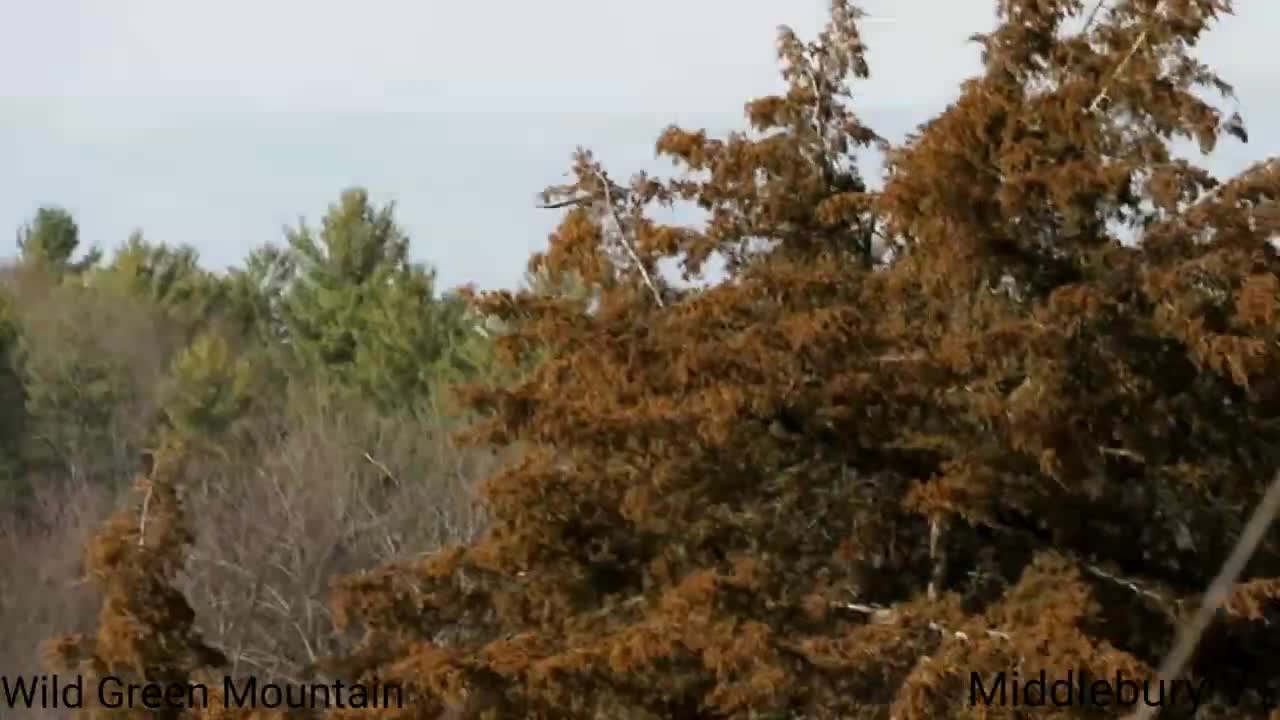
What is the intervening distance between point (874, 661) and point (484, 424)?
106 inches

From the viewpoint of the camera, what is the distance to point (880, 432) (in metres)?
9.97

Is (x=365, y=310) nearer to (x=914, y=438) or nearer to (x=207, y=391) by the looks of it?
(x=207, y=391)

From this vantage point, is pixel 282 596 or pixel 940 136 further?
pixel 282 596

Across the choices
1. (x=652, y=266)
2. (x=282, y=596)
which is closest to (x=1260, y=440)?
(x=652, y=266)

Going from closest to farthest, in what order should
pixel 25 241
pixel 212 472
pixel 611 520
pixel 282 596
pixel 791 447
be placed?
pixel 791 447
pixel 611 520
pixel 282 596
pixel 212 472
pixel 25 241

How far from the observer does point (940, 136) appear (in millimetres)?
10000

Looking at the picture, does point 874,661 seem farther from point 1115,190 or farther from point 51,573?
point 51,573

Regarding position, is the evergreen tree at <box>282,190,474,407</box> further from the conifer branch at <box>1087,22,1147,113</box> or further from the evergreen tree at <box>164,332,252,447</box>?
the conifer branch at <box>1087,22,1147,113</box>

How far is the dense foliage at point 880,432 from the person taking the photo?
9414mm

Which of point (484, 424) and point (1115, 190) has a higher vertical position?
point (1115, 190)

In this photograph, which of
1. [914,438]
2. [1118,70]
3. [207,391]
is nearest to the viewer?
[914,438]

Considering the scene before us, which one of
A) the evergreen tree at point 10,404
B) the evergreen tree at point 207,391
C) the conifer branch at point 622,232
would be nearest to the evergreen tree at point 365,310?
the evergreen tree at point 207,391

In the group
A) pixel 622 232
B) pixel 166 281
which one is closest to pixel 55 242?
pixel 166 281

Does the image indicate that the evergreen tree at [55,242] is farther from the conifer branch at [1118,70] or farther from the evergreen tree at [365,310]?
the conifer branch at [1118,70]
